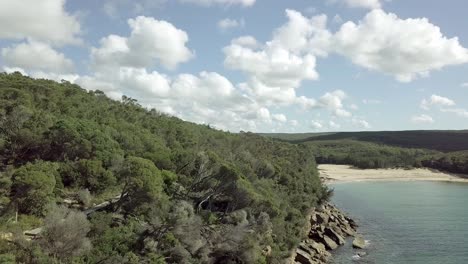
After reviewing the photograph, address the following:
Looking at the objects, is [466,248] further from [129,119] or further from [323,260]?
[129,119]

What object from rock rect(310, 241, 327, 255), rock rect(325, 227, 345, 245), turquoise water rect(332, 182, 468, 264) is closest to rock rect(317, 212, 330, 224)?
rock rect(325, 227, 345, 245)

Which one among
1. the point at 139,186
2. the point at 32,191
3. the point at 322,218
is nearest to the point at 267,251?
the point at 139,186

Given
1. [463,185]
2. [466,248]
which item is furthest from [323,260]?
[463,185]

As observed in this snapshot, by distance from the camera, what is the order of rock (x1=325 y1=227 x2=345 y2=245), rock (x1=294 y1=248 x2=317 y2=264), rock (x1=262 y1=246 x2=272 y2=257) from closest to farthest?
rock (x1=262 y1=246 x2=272 y2=257) < rock (x1=294 y1=248 x2=317 y2=264) < rock (x1=325 y1=227 x2=345 y2=245)

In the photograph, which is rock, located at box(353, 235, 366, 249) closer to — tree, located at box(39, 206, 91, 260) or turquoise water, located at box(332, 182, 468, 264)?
turquoise water, located at box(332, 182, 468, 264)

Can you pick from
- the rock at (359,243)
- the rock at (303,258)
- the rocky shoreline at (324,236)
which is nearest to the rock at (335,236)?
the rocky shoreline at (324,236)
